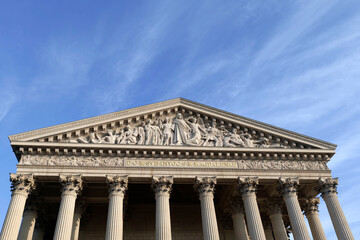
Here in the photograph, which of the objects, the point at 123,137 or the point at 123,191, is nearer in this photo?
the point at 123,191

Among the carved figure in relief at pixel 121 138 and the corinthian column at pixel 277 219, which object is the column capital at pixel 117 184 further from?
the corinthian column at pixel 277 219

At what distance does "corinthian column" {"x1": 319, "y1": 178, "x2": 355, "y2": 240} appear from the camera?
2320 centimetres

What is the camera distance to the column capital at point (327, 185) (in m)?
25.0

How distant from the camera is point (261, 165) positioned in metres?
→ 25.7

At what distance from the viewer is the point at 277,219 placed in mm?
26734

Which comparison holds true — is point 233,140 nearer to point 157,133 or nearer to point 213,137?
point 213,137

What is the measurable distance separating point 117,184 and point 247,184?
960 cm

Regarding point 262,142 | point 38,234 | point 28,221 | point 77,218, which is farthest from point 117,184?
point 262,142

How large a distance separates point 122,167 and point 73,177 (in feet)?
11.5

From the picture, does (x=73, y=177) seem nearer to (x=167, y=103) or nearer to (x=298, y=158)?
(x=167, y=103)

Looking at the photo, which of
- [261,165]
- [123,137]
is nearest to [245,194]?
[261,165]

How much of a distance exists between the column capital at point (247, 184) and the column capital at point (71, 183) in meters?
11.8

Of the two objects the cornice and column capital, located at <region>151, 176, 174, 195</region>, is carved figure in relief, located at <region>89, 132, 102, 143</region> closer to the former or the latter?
the cornice

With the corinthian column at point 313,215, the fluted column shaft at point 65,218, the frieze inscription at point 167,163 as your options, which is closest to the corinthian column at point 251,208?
the frieze inscription at point 167,163
